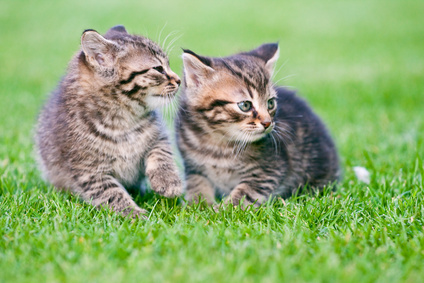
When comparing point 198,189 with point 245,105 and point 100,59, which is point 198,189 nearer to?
point 245,105

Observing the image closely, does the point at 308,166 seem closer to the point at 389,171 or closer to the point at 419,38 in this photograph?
the point at 389,171

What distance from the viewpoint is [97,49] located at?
130 inches

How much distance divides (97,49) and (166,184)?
3.62 ft

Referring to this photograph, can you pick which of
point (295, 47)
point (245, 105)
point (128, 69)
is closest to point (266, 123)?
point (245, 105)

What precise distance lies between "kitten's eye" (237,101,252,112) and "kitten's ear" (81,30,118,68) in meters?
1.02

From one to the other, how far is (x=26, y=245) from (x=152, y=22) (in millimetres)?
12097

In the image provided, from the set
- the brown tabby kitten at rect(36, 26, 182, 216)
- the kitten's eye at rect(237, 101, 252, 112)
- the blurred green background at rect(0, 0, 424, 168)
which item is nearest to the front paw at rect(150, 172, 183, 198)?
the brown tabby kitten at rect(36, 26, 182, 216)

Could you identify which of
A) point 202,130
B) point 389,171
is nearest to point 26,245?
point 202,130

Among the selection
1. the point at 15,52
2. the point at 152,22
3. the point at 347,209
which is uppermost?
the point at 152,22

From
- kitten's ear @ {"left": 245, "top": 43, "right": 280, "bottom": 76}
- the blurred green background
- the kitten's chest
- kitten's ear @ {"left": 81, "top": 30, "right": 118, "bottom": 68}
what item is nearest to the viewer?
kitten's ear @ {"left": 81, "top": 30, "right": 118, "bottom": 68}

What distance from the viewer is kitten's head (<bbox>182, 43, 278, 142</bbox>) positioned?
3.57m

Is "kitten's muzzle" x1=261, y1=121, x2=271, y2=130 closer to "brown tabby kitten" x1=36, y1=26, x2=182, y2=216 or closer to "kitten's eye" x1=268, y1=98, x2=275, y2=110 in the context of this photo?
"kitten's eye" x1=268, y1=98, x2=275, y2=110

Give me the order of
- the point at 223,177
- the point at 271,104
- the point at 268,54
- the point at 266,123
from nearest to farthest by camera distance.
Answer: the point at 266,123 < the point at 271,104 < the point at 223,177 < the point at 268,54

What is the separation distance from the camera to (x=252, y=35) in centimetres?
1355
